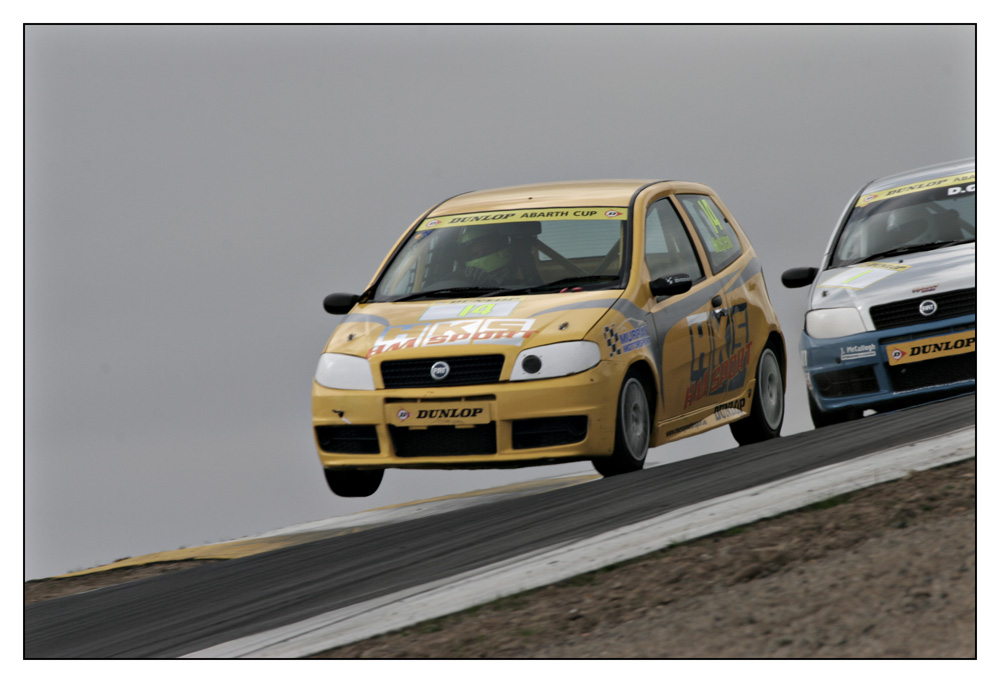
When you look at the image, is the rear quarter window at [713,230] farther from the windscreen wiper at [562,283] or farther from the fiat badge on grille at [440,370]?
the fiat badge on grille at [440,370]

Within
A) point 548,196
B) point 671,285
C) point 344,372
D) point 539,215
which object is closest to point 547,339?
point 671,285

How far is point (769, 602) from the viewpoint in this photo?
4.98 m

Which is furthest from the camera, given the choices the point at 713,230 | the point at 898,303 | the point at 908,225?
the point at 908,225

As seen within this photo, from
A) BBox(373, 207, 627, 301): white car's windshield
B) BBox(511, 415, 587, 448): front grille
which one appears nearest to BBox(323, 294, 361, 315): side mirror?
BBox(373, 207, 627, 301): white car's windshield

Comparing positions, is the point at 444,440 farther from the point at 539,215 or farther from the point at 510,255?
the point at 539,215

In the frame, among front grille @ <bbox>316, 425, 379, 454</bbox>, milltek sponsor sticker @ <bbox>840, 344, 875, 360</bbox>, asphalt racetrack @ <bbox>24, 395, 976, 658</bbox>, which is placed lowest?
asphalt racetrack @ <bbox>24, 395, 976, 658</bbox>

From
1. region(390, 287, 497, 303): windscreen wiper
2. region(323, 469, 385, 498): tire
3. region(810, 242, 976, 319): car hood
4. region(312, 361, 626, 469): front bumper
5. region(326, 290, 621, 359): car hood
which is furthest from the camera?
region(810, 242, 976, 319): car hood

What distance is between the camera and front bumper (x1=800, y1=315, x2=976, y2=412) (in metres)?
9.05

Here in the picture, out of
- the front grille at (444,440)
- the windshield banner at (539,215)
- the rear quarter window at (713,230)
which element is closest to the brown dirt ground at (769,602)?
the front grille at (444,440)

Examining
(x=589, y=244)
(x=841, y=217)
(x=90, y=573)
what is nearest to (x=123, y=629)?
(x=90, y=573)

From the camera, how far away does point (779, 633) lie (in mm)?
4762

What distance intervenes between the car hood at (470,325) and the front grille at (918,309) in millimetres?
2350

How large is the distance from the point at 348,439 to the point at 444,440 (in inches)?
25.3

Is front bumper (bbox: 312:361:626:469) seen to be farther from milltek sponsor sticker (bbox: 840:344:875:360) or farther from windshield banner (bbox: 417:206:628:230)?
milltek sponsor sticker (bbox: 840:344:875:360)
